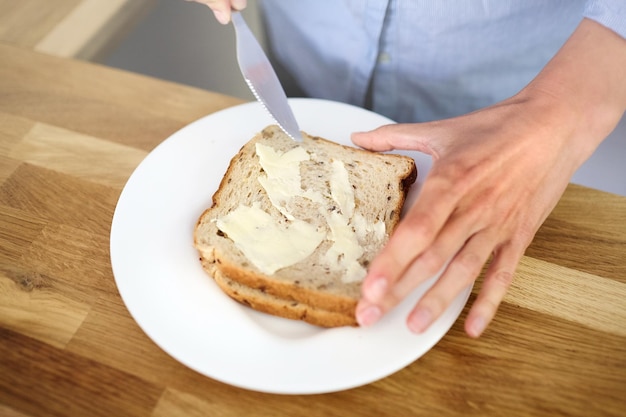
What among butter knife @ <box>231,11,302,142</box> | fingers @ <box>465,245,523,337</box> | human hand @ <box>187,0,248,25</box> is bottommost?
fingers @ <box>465,245,523,337</box>

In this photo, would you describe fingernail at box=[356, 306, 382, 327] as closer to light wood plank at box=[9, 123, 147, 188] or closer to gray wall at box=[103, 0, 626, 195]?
light wood plank at box=[9, 123, 147, 188]

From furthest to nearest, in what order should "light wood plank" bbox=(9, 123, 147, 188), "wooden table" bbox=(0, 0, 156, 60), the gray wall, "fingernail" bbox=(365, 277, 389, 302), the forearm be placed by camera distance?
the gray wall
"wooden table" bbox=(0, 0, 156, 60)
"light wood plank" bbox=(9, 123, 147, 188)
the forearm
"fingernail" bbox=(365, 277, 389, 302)

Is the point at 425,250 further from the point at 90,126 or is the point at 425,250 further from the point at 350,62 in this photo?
the point at 90,126

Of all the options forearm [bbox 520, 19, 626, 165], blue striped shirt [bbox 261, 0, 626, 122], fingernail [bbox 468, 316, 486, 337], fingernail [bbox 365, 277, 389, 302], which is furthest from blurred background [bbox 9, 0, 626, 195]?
fingernail [bbox 365, 277, 389, 302]

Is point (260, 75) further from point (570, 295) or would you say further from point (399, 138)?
point (570, 295)

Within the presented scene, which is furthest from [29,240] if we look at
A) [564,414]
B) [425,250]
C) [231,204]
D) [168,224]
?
[564,414]
